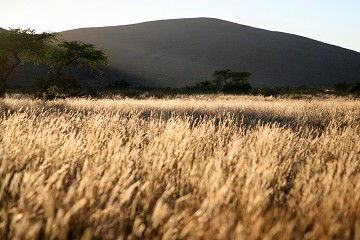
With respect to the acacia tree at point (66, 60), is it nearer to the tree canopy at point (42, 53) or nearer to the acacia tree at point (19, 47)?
A: the tree canopy at point (42, 53)

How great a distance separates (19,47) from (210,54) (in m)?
79.2

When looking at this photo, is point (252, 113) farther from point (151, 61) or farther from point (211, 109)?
point (151, 61)

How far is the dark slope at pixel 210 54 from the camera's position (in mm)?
83000

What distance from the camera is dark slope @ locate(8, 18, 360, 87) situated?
83.0m

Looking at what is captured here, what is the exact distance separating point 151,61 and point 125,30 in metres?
24.0

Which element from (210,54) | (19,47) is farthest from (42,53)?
(210,54)

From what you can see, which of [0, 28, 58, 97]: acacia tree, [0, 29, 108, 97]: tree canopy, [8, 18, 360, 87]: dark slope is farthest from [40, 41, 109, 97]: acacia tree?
[8, 18, 360, 87]: dark slope

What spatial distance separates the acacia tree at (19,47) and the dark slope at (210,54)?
161 ft

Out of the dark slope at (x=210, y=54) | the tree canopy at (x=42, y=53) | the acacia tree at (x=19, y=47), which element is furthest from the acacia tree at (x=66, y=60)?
the dark slope at (x=210, y=54)

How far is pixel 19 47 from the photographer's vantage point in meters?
22.1

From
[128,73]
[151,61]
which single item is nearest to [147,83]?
[128,73]

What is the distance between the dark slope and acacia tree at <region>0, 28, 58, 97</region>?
161 ft

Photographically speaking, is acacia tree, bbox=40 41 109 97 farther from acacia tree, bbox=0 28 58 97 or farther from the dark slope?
the dark slope

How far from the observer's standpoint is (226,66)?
89.9m
